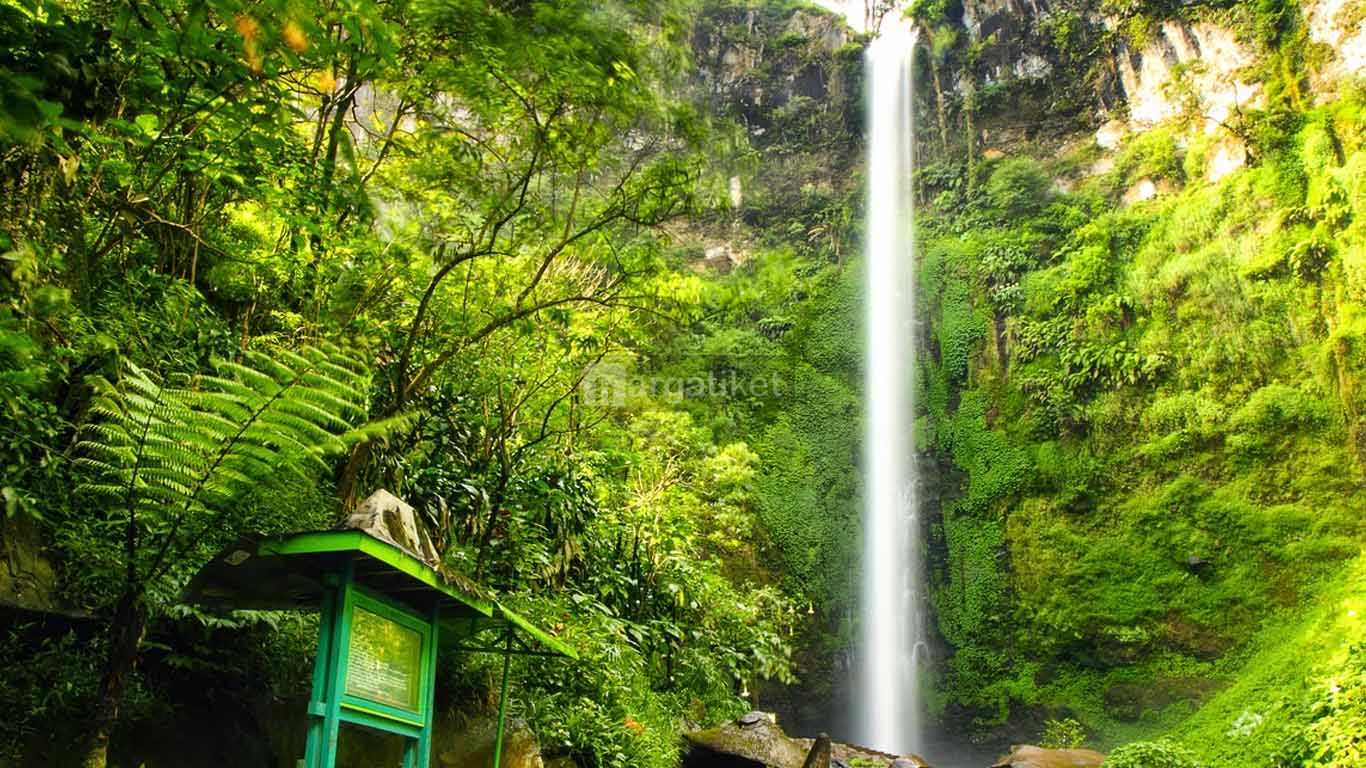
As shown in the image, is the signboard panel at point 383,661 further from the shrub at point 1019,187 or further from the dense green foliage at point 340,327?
the shrub at point 1019,187

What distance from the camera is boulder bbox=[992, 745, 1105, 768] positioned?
416 inches

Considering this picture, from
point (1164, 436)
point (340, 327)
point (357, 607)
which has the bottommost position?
point (357, 607)

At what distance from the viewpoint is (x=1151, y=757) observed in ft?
26.1

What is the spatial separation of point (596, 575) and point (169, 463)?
488cm

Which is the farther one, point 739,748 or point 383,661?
point 739,748

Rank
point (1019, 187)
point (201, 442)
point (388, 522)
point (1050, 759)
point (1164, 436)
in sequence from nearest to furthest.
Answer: point (201, 442)
point (388, 522)
point (1050, 759)
point (1164, 436)
point (1019, 187)

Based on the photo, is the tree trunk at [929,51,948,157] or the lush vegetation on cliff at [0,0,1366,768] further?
the tree trunk at [929,51,948,157]

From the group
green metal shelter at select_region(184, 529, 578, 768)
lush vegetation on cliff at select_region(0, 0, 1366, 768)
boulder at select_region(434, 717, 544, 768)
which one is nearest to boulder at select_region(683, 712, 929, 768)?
lush vegetation on cliff at select_region(0, 0, 1366, 768)

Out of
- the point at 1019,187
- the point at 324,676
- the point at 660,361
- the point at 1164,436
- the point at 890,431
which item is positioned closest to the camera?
the point at 324,676

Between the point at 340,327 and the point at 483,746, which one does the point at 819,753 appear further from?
the point at 340,327

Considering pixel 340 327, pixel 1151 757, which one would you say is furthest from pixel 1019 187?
pixel 340 327

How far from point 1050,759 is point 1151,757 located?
3.07 metres

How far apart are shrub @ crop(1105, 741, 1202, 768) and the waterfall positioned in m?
7.96

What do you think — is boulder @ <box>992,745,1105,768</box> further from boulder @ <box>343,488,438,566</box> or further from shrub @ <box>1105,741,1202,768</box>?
boulder @ <box>343,488,438,566</box>
